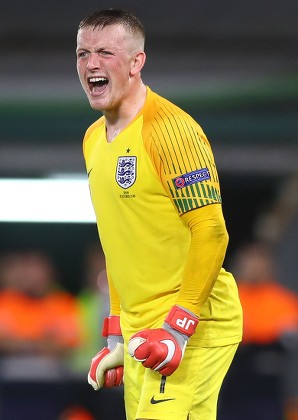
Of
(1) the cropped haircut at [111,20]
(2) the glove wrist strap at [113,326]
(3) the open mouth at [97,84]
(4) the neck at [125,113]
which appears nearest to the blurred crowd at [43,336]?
Result: (2) the glove wrist strap at [113,326]

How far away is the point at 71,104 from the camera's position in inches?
368

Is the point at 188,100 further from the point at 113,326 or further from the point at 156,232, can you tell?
the point at 156,232

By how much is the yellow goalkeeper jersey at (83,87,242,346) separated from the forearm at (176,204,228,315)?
4 cm

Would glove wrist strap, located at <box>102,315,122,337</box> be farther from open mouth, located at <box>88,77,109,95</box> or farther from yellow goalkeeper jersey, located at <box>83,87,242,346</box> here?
open mouth, located at <box>88,77,109,95</box>

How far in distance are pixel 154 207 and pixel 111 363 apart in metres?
0.66

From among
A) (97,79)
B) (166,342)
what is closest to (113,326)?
(166,342)

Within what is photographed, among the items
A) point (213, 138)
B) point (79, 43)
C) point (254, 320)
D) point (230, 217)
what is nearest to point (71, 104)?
point (213, 138)

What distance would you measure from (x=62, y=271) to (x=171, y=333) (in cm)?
679

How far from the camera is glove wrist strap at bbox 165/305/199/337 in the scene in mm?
3107

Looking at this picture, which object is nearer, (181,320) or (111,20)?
(181,320)

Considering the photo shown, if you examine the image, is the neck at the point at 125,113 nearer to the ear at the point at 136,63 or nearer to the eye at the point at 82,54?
the ear at the point at 136,63

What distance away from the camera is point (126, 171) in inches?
127

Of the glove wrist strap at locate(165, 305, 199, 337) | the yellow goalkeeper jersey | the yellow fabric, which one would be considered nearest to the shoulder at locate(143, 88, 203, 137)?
the yellow goalkeeper jersey

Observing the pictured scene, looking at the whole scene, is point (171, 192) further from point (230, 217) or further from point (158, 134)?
point (230, 217)
